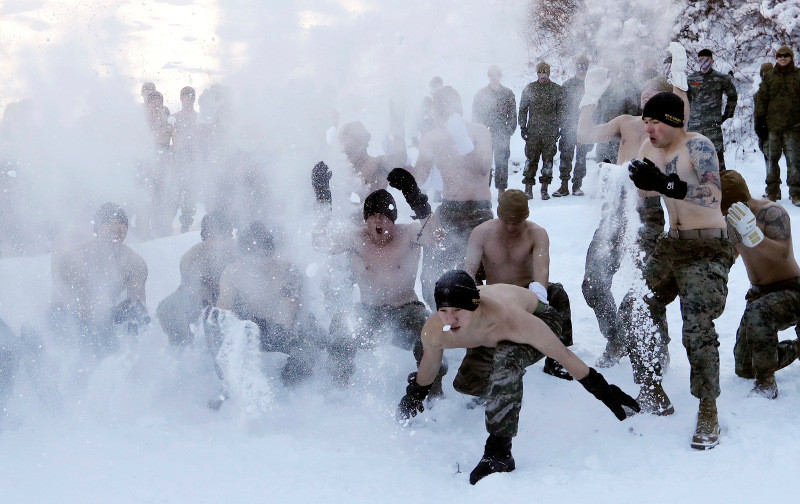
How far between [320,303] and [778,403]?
312 cm

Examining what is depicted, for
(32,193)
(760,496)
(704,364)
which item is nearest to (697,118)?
(704,364)

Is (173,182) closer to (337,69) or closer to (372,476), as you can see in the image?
(337,69)

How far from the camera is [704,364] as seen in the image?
10.7 ft

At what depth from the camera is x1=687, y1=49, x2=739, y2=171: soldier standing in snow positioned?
681 cm

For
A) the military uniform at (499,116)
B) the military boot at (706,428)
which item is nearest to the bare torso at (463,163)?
the military boot at (706,428)

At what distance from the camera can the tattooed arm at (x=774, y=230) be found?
3707 millimetres

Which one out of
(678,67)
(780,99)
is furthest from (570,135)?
(678,67)

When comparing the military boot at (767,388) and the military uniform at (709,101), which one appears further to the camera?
the military uniform at (709,101)

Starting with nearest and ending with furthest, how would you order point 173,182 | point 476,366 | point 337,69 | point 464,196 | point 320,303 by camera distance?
1. point 476,366
2. point 464,196
3. point 320,303
4. point 337,69
5. point 173,182

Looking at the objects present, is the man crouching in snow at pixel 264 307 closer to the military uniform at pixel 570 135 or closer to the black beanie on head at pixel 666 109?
the black beanie on head at pixel 666 109

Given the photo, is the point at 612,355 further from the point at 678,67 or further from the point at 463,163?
the point at 678,67

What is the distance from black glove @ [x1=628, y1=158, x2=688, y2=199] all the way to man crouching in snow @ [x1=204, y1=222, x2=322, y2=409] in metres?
2.17

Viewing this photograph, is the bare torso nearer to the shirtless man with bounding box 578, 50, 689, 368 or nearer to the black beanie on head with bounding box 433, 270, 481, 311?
the shirtless man with bounding box 578, 50, 689, 368

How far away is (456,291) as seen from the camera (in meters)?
3.09
